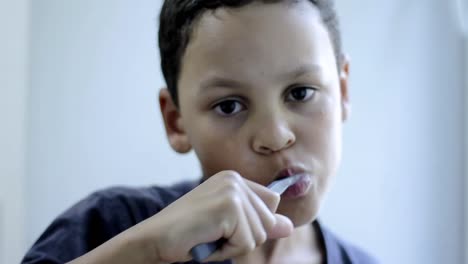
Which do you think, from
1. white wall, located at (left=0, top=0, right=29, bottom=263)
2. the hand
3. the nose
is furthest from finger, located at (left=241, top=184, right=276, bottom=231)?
white wall, located at (left=0, top=0, right=29, bottom=263)

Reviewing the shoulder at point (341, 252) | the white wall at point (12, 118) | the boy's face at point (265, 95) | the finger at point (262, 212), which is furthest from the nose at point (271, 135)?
the white wall at point (12, 118)

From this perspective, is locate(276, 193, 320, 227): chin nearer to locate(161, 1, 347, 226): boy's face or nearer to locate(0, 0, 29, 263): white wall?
locate(161, 1, 347, 226): boy's face

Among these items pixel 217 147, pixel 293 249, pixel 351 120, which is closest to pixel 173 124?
pixel 217 147

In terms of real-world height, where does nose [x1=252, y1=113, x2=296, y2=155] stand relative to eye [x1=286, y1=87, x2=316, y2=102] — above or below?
below

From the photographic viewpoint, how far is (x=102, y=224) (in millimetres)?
599

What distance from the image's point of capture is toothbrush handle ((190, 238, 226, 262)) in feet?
1.27

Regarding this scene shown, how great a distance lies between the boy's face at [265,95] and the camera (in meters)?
0.51

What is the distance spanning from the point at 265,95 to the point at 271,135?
0.04 m

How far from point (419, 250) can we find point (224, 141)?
550mm

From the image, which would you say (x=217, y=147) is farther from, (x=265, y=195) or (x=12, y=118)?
(x=12, y=118)

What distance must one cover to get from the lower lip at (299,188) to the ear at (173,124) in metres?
0.14

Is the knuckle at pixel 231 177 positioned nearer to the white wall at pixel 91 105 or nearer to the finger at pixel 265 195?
the finger at pixel 265 195

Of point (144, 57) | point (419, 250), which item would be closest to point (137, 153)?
point (144, 57)

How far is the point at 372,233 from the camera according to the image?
3.13 ft
